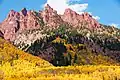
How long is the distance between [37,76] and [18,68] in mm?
16486

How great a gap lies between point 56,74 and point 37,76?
38.1 feet

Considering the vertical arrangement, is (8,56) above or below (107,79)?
above

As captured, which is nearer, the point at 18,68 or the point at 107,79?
the point at 107,79

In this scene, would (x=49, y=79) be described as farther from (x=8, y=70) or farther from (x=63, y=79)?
(x=8, y=70)

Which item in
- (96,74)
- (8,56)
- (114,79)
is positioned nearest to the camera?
(114,79)

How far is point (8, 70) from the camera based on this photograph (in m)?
171

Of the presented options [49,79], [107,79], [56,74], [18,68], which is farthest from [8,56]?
[107,79]

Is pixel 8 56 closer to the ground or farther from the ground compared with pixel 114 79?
farther from the ground

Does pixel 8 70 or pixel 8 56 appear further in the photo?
pixel 8 56

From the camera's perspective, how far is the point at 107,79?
16062cm

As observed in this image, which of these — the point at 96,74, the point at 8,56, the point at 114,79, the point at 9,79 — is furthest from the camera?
the point at 8,56

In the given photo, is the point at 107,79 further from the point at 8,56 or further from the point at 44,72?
the point at 8,56

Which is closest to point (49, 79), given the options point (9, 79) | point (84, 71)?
point (9, 79)

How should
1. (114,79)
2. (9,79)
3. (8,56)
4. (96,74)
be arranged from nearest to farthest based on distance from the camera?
(9,79), (114,79), (96,74), (8,56)
